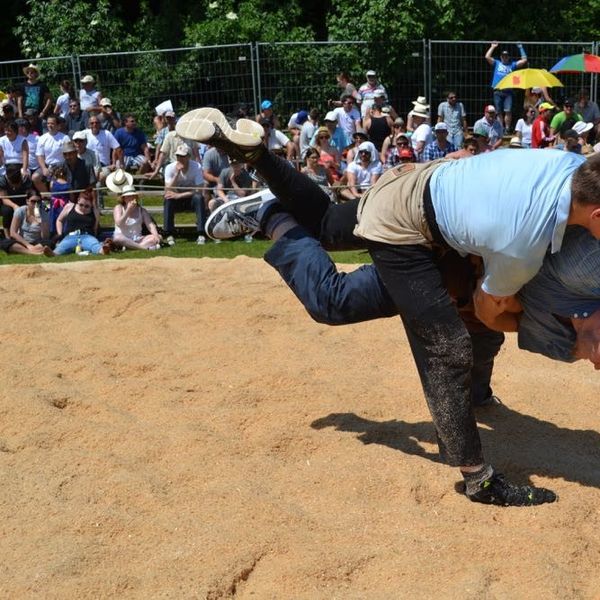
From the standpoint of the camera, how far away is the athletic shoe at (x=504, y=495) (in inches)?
170

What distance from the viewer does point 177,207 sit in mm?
12789

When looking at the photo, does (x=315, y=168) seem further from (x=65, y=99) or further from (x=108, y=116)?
(x=65, y=99)

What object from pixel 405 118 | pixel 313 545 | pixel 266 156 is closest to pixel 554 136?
pixel 405 118

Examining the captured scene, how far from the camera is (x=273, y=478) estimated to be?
179 inches

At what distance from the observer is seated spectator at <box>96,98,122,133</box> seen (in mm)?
15430

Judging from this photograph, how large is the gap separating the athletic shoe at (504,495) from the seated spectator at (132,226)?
7.62m

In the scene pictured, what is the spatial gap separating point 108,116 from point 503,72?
6.73 metres

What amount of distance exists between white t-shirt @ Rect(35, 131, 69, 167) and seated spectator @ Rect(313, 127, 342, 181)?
356 cm

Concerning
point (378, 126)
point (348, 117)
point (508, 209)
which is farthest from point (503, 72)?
point (508, 209)

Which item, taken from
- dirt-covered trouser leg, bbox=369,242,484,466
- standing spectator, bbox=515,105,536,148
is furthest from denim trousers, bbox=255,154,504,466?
standing spectator, bbox=515,105,536,148

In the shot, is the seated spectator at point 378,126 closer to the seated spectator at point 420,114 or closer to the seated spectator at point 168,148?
the seated spectator at point 420,114

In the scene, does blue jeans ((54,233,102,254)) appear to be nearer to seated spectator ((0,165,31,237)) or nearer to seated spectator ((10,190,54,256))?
seated spectator ((10,190,54,256))

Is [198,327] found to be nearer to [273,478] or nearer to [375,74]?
[273,478]

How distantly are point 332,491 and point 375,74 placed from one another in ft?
43.1
